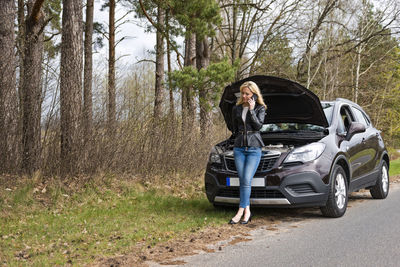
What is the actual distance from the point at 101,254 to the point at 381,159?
21.2 ft

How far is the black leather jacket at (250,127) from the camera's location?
6.30 m

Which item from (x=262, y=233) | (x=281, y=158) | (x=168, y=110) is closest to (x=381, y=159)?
(x=281, y=158)

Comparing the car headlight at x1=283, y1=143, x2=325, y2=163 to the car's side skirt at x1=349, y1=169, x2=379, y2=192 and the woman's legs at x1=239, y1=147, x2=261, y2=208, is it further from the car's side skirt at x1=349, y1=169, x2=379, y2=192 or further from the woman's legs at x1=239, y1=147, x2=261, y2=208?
the car's side skirt at x1=349, y1=169, x2=379, y2=192

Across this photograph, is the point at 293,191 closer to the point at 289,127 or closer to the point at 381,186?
the point at 289,127

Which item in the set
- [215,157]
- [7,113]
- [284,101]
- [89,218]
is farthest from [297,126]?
[7,113]

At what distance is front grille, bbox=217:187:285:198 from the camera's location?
6312 mm

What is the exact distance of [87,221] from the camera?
21.4ft

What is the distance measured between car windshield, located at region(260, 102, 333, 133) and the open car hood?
7 centimetres

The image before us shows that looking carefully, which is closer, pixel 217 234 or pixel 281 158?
pixel 217 234

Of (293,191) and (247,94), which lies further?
(247,94)

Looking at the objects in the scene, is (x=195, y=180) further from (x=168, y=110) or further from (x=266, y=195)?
(x=266, y=195)

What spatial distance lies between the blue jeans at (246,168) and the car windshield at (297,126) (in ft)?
4.73

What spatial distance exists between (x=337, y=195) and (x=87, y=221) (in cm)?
389

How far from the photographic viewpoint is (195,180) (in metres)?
11.2
